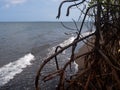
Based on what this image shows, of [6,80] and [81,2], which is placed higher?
[81,2]

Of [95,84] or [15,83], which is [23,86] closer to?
[15,83]

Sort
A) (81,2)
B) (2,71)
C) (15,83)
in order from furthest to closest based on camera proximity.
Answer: (2,71) < (15,83) < (81,2)

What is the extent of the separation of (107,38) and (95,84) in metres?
0.78

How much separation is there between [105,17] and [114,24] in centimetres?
16

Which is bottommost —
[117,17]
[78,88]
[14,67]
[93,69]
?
[14,67]

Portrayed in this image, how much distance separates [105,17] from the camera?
13.2 feet

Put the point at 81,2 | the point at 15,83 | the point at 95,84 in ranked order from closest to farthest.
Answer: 1. the point at 81,2
2. the point at 95,84
3. the point at 15,83

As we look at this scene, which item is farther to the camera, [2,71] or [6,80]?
[2,71]

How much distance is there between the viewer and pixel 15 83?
9.79 m

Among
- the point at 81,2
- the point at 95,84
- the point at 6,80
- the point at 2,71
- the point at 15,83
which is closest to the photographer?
the point at 81,2

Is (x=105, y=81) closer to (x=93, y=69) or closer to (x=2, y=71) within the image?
(x=93, y=69)

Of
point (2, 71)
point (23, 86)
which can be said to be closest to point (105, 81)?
point (23, 86)

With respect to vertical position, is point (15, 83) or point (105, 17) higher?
point (105, 17)

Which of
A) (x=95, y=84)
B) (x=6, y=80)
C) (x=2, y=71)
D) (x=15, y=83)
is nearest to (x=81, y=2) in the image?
(x=95, y=84)
